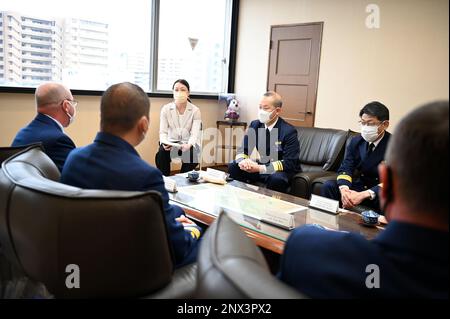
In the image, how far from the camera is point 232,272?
0.64 meters

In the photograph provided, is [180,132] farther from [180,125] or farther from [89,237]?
[89,237]

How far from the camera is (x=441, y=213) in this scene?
0.63 metres

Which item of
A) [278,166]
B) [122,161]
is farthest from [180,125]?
[122,161]

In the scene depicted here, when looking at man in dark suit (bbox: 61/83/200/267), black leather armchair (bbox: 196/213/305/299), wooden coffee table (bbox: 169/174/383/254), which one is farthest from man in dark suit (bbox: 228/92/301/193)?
black leather armchair (bbox: 196/213/305/299)

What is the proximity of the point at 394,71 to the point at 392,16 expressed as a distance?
1.58ft

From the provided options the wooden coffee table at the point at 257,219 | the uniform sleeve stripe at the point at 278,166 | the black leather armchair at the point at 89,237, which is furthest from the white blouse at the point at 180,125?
the black leather armchair at the point at 89,237

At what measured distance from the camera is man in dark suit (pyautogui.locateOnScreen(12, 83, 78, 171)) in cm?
191

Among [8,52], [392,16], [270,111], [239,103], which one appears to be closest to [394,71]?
[392,16]

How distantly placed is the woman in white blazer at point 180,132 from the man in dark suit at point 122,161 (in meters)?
2.63

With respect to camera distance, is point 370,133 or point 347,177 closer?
point 370,133

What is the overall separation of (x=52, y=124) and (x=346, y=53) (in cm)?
334

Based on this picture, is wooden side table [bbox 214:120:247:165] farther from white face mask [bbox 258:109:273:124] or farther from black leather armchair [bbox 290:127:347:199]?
white face mask [bbox 258:109:273:124]

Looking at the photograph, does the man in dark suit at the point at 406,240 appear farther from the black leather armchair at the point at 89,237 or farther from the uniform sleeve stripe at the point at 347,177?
the uniform sleeve stripe at the point at 347,177
